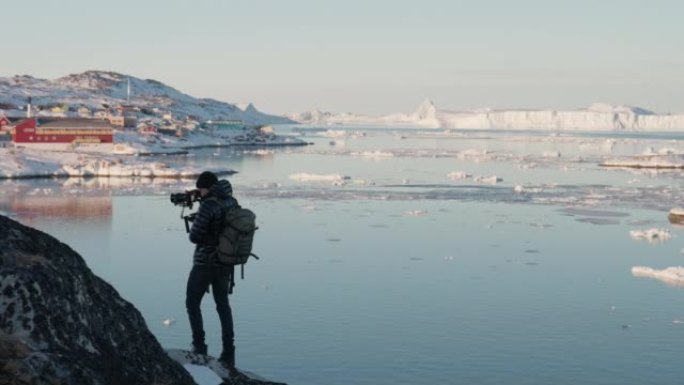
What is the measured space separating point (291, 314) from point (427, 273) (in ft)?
20.1

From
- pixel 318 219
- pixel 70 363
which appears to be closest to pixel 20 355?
pixel 70 363

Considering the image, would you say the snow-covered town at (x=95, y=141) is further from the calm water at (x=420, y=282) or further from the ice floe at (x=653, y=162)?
the ice floe at (x=653, y=162)

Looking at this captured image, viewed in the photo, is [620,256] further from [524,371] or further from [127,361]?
[127,361]

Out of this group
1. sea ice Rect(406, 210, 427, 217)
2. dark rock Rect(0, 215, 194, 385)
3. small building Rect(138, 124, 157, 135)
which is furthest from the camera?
small building Rect(138, 124, 157, 135)

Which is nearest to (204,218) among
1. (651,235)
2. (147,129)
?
(651,235)

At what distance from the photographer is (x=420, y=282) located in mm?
21672

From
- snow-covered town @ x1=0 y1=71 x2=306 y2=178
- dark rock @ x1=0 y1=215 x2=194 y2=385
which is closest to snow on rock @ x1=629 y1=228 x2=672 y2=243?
dark rock @ x1=0 y1=215 x2=194 y2=385

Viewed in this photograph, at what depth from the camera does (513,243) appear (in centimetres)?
2909

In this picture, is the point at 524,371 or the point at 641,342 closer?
the point at 524,371

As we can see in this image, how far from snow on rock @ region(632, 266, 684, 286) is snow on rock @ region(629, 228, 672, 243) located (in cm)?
702

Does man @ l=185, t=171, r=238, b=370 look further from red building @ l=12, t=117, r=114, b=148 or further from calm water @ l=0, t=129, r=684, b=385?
red building @ l=12, t=117, r=114, b=148

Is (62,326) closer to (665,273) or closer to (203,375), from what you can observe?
(203,375)

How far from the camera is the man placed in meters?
7.67

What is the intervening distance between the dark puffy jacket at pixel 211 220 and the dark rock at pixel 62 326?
1544 millimetres
